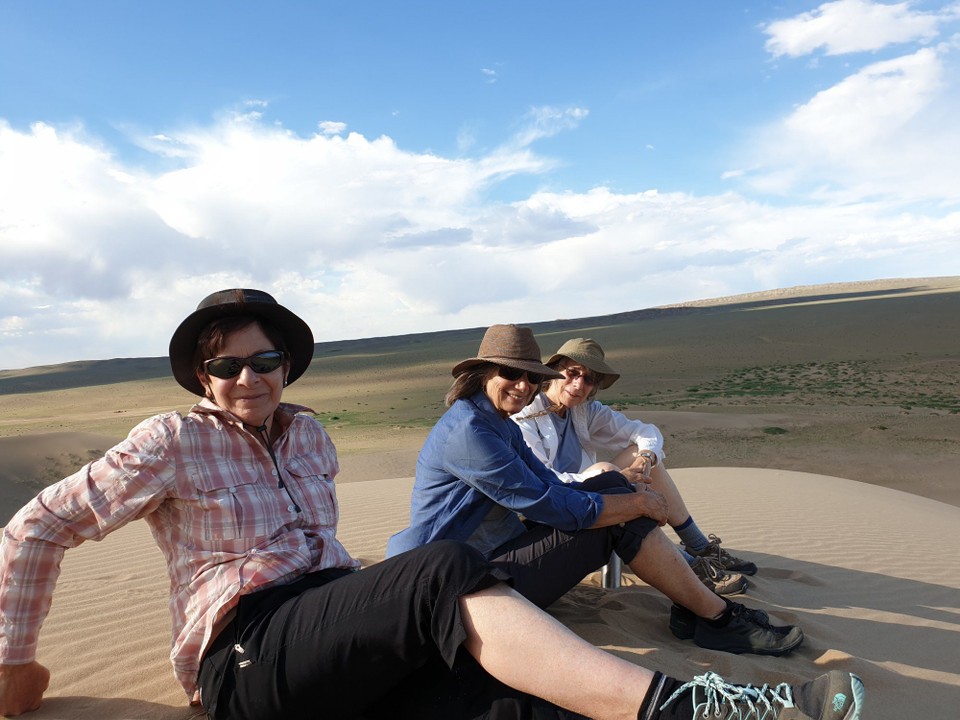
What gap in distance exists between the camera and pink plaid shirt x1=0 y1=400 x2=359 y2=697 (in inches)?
88.3

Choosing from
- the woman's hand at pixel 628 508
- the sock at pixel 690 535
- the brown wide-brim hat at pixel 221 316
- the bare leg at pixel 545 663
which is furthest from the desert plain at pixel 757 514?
the brown wide-brim hat at pixel 221 316

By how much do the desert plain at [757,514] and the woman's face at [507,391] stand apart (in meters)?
1.03

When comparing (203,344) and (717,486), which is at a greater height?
(203,344)

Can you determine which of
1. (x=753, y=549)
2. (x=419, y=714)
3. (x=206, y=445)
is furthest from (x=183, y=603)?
(x=753, y=549)

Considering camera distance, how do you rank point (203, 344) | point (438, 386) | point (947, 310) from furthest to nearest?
point (947, 310), point (438, 386), point (203, 344)

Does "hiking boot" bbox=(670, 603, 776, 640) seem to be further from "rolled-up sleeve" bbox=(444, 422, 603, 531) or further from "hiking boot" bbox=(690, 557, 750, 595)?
"hiking boot" bbox=(690, 557, 750, 595)

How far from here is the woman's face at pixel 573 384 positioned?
4441mm

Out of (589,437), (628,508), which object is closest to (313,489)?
(628,508)

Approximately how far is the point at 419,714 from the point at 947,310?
5570cm

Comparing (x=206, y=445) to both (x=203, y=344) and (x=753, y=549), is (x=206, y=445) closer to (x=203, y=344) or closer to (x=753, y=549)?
(x=203, y=344)

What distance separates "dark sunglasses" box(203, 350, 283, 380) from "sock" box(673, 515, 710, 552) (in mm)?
2689

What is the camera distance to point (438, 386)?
3575 centimetres

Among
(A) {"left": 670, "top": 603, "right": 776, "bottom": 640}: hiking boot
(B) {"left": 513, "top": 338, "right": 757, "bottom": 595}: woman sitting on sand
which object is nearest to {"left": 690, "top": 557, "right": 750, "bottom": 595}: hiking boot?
(B) {"left": 513, "top": 338, "right": 757, "bottom": 595}: woman sitting on sand

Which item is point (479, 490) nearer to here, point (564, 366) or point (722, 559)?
Answer: point (564, 366)
